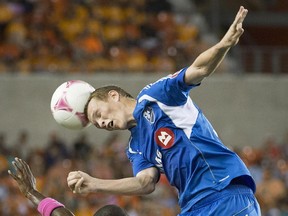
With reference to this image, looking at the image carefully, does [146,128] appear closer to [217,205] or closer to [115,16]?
[217,205]

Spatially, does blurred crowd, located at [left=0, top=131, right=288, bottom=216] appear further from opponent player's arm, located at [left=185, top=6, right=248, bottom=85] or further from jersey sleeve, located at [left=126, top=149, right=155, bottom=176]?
opponent player's arm, located at [left=185, top=6, right=248, bottom=85]

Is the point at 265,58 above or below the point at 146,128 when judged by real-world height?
below

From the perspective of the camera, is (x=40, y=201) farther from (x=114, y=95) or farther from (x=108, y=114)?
(x=114, y=95)

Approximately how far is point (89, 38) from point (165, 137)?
10772 mm

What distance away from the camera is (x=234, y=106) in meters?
18.3

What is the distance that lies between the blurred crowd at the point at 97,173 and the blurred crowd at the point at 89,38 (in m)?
1.48

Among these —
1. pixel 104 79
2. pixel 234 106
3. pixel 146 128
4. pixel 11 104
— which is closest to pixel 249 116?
pixel 234 106

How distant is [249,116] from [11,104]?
175 inches

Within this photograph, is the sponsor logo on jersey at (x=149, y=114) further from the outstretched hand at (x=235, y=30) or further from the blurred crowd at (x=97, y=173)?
the blurred crowd at (x=97, y=173)

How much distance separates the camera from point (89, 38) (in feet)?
57.3

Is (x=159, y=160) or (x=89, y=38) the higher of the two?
(x=159, y=160)

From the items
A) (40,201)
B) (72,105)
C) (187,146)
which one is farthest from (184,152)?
(40,201)

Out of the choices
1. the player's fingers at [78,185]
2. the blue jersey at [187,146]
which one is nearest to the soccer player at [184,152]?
the blue jersey at [187,146]

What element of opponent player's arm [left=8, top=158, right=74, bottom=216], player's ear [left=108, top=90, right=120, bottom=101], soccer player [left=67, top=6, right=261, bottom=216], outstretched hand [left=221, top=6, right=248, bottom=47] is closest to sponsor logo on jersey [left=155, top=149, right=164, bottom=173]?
soccer player [left=67, top=6, right=261, bottom=216]
